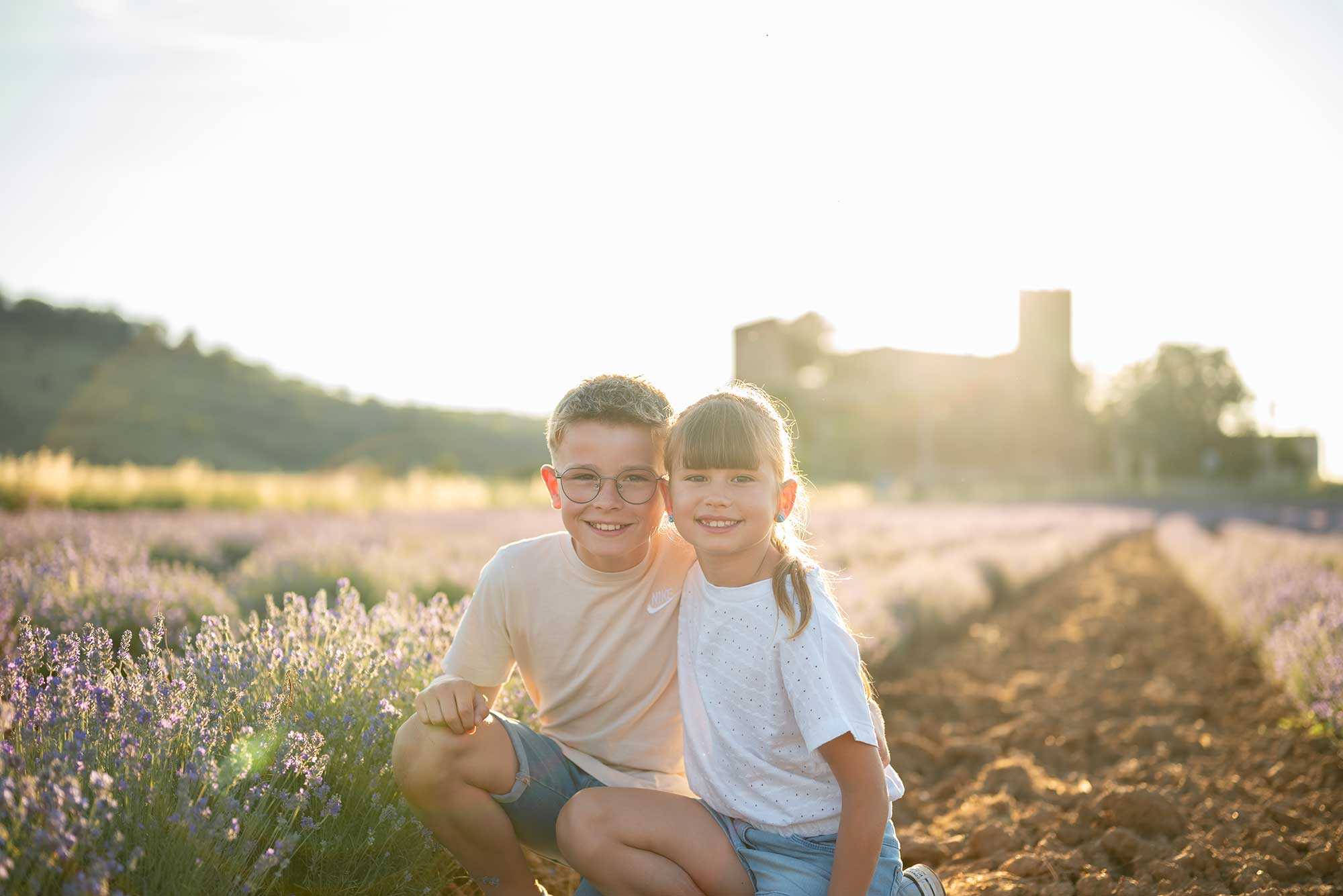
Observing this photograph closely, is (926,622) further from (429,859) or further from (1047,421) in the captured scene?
(1047,421)

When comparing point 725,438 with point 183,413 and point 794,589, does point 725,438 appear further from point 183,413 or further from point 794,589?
point 183,413

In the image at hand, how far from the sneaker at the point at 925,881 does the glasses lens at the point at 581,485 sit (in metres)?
1.25

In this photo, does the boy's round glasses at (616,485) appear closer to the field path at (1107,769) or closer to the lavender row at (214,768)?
the lavender row at (214,768)

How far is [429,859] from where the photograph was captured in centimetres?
243

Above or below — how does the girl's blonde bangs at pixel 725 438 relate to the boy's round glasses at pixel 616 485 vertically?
above

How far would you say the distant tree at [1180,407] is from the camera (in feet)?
167

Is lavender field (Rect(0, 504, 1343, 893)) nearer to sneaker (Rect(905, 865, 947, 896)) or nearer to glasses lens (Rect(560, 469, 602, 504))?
glasses lens (Rect(560, 469, 602, 504))

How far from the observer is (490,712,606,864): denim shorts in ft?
7.79

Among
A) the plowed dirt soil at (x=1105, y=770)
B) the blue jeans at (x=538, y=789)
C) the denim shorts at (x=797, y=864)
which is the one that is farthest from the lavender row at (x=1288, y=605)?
the blue jeans at (x=538, y=789)

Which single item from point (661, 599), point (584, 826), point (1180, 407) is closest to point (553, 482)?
point (661, 599)

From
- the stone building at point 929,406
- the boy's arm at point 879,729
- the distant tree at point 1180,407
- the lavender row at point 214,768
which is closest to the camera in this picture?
the lavender row at point 214,768

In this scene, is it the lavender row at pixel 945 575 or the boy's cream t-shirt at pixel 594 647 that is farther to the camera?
the lavender row at pixel 945 575

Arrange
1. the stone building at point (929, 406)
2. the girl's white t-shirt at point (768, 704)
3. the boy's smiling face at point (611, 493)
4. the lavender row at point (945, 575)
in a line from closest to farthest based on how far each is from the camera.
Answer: the girl's white t-shirt at point (768, 704)
the boy's smiling face at point (611, 493)
the lavender row at point (945, 575)
the stone building at point (929, 406)

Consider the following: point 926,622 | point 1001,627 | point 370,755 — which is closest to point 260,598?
point 370,755
